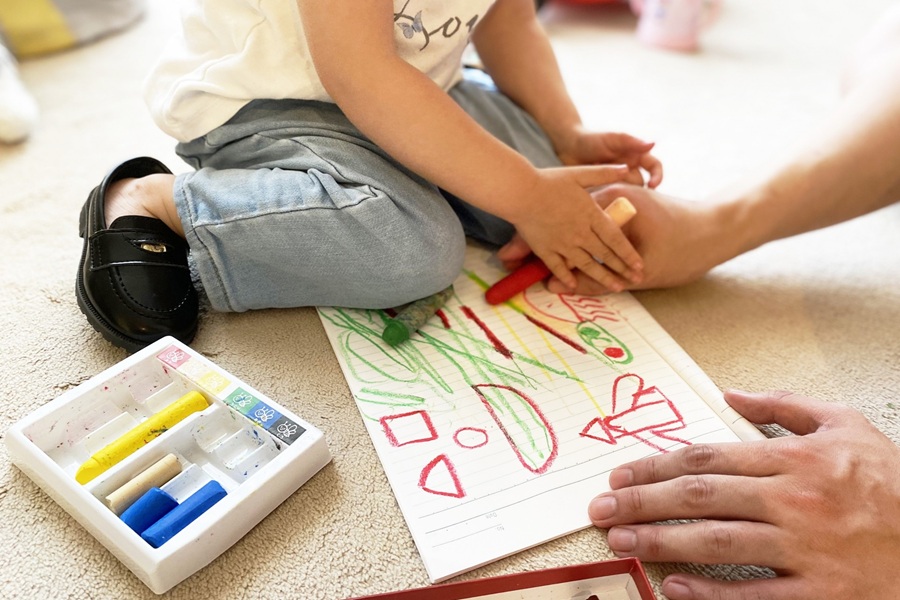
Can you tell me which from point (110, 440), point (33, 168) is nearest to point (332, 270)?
point (110, 440)

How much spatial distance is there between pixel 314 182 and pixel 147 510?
0.31 meters

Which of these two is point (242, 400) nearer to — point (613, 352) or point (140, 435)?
point (140, 435)

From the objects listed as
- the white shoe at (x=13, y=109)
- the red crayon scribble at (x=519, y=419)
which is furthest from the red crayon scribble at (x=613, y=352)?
the white shoe at (x=13, y=109)

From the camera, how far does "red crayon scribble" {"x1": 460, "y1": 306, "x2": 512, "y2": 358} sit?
65 cm

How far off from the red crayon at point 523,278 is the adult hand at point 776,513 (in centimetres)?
24

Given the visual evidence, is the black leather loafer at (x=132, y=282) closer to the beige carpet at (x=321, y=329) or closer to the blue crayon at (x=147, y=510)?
the beige carpet at (x=321, y=329)

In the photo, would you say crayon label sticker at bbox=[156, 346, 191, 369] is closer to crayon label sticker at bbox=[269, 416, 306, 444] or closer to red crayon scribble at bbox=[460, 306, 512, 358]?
crayon label sticker at bbox=[269, 416, 306, 444]

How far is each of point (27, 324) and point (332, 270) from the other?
295 millimetres

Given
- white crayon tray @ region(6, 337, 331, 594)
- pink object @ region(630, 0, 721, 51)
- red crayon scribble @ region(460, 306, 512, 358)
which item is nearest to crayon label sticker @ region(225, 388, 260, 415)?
white crayon tray @ region(6, 337, 331, 594)

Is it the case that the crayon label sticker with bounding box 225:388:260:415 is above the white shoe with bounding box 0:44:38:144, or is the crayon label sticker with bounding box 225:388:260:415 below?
above

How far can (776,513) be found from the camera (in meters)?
0.45

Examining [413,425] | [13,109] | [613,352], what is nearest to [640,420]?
[613,352]

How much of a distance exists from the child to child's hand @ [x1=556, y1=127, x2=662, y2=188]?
0.39 ft

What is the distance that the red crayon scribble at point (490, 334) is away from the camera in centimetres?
65
